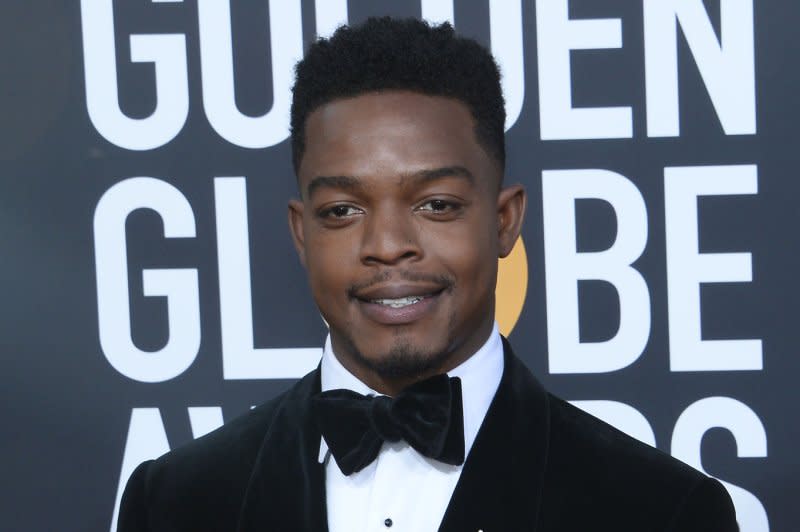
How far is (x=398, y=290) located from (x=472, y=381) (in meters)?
0.19

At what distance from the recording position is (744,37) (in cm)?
201

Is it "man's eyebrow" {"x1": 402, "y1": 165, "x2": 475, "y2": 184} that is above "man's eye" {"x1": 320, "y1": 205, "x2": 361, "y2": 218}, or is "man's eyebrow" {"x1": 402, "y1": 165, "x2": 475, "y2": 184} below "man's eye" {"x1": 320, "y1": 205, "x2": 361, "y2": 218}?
above

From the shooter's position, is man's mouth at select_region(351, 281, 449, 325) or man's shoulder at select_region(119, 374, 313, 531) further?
man's shoulder at select_region(119, 374, 313, 531)

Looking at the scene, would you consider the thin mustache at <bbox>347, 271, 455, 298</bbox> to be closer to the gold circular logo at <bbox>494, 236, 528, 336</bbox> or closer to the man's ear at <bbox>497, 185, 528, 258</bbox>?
the man's ear at <bbox>497, 185, 528, 258</bbox>

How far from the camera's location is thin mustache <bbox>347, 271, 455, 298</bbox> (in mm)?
1220

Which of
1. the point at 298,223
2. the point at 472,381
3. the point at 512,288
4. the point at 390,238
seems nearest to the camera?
the point at 390,238

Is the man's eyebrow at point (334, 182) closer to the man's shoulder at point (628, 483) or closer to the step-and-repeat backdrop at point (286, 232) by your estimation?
the man's shoulder at point (628, 483)

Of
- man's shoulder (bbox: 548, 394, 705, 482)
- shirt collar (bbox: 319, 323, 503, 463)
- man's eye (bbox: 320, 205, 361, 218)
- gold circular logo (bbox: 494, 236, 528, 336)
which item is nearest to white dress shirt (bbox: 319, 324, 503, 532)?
shirt collar (bbox: 319, 323, 503, 463)

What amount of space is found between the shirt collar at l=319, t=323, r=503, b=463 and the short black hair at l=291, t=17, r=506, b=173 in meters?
0.26

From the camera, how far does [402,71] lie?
4.25ft

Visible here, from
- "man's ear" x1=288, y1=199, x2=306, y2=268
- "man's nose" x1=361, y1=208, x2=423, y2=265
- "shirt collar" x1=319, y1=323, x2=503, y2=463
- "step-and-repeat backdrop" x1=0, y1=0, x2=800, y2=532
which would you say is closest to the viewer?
"man's nose" x1=361, y1=208, x2=423, y2=265

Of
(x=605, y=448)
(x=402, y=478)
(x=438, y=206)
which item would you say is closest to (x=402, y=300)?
(x=438, y=206)

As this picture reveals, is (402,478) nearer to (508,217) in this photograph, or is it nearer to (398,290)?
(398,290)

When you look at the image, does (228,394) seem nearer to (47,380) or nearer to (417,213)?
(47,380)
